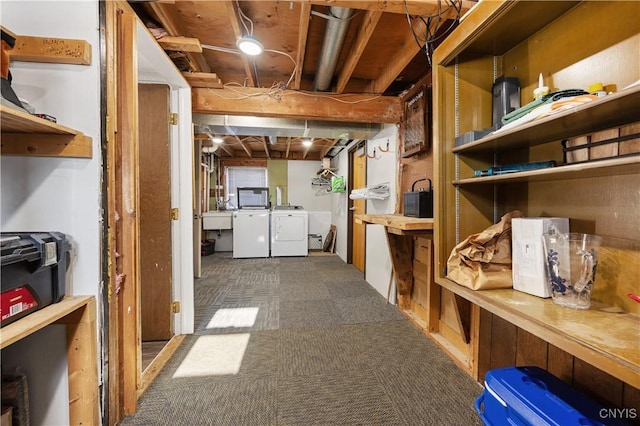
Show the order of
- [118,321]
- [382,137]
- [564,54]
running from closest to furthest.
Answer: [564,54] < [118,321] < [382,137]

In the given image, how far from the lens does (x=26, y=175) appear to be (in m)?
1.02

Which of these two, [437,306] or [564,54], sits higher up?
[564,54]

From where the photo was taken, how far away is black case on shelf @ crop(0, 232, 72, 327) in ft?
2.54

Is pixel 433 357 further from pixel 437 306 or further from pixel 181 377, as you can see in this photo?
pixel 181 377

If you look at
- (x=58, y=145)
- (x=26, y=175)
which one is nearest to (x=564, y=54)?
(x=58, y=145)

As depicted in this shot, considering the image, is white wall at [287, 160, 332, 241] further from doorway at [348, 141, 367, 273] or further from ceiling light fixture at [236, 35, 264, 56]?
ceiling light fixture at [236, 35, 264, 56]

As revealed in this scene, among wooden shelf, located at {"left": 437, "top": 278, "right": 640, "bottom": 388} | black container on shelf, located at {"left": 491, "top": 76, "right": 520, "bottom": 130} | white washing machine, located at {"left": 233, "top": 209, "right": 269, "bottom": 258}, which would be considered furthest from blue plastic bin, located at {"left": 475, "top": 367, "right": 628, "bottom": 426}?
white washing machine, located at {"left": 233, "top": 209, "right": 269, "bottom": 258}

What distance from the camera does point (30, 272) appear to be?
853 millimetres

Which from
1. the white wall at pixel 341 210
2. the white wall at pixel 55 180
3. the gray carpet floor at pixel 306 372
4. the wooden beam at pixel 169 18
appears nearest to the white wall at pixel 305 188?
the white wall at pixel 341 210

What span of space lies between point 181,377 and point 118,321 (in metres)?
0.61

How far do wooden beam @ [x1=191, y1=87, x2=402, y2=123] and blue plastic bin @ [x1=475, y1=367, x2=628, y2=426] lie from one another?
7.23 feet

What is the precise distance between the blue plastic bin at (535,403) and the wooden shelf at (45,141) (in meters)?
1.90

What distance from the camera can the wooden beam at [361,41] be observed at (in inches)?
58.5

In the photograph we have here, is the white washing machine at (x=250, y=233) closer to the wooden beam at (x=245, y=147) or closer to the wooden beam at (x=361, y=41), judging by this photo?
the wooden beam at (x=245, y=147)
